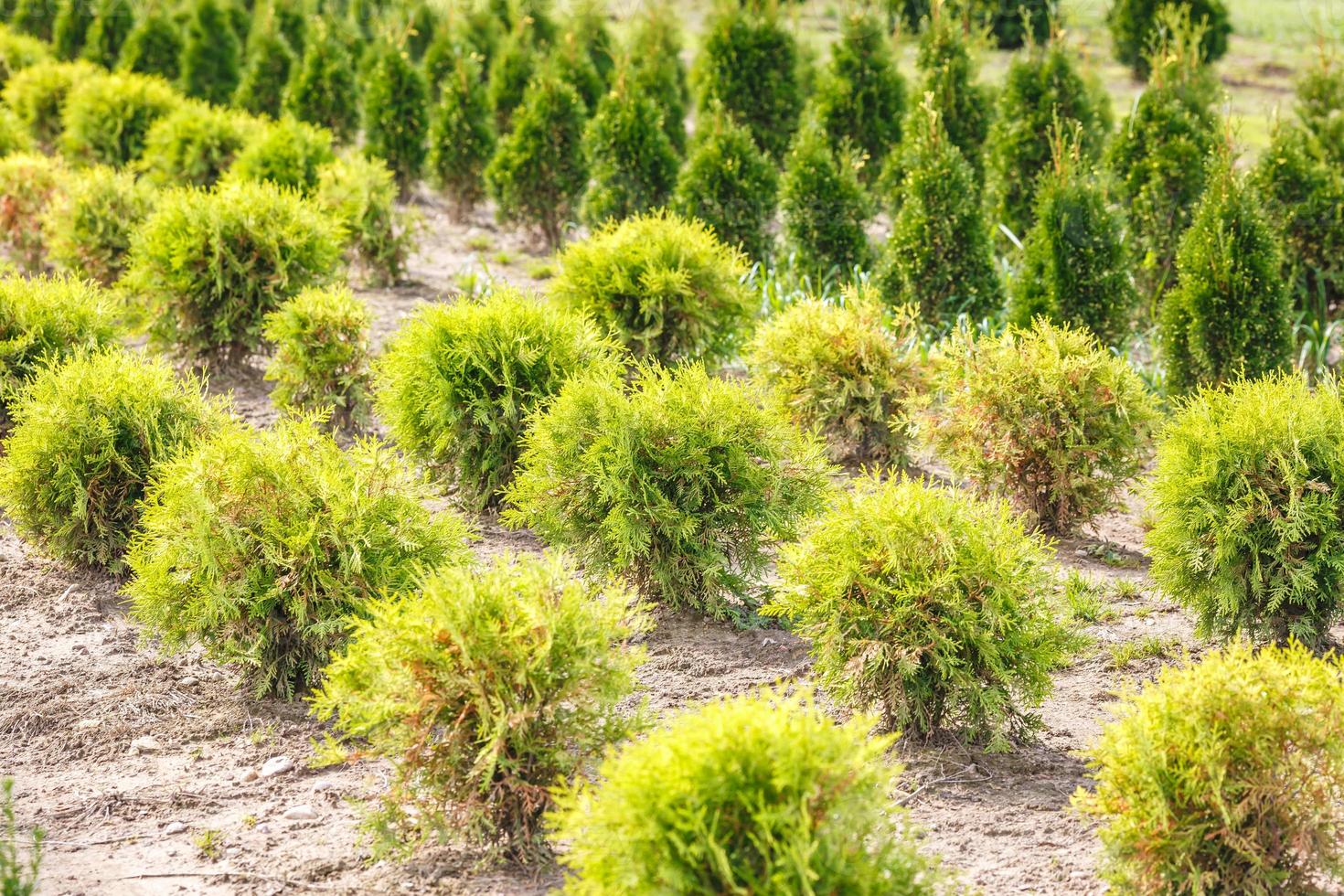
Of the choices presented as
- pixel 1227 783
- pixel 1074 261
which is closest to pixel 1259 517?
pixel 1227 783

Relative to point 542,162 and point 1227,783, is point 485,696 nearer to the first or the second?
point 1227,783

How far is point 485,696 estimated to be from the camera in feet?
11.9

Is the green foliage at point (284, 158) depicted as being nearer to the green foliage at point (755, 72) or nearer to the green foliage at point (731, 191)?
the green foliage at point (731, 191)

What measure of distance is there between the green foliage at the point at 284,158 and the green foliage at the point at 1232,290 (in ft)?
18.1

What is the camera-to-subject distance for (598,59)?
608 inches

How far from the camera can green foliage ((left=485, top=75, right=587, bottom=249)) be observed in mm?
10414

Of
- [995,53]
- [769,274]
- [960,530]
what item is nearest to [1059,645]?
[960,530]

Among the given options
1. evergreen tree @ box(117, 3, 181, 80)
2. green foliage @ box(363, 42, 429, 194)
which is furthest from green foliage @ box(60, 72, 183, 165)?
evergreen tree @ box(117, 3, 181, 80)

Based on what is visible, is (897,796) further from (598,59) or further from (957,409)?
(598,59)

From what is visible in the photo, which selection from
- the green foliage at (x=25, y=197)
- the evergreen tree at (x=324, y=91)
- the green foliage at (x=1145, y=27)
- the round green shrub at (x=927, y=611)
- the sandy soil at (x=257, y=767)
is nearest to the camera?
the sandy soil at (x=257, y=767)

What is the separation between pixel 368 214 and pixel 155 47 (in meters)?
7.64

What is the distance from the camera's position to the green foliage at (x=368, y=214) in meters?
9.05

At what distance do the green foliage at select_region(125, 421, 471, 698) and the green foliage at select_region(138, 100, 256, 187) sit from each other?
623 cm

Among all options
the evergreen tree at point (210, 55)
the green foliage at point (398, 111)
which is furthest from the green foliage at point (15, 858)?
the evergreen tree at point (210, 55)
